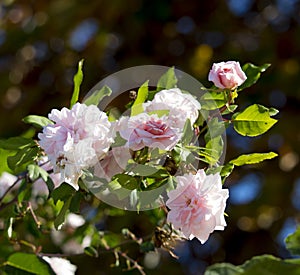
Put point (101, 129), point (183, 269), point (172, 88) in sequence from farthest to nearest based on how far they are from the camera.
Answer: point (183, 269)
point (172, 88)
point (101, 129)

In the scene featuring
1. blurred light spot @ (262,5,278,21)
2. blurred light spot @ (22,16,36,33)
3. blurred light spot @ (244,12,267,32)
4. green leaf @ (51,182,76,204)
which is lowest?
blurred light spot @ (244,12,267,32)

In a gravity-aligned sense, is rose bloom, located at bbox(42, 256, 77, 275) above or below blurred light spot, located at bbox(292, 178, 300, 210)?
above

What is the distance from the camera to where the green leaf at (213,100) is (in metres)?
0.95

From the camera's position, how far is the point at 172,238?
3.31ft

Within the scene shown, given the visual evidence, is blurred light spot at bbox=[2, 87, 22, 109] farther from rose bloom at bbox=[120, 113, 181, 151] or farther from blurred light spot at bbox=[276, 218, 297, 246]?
rose bloom at bbox=[120, 113, 181, 151]

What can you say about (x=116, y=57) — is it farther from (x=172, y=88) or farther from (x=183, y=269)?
(x=172, y=88)

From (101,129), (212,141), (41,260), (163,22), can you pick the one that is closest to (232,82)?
(212,141)

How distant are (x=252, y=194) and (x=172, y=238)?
6.64ft

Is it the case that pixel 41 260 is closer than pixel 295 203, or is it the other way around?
pixel 41 260

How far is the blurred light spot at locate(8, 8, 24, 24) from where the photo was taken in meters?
3.36

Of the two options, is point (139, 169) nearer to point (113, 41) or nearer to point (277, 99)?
point (277, 99)

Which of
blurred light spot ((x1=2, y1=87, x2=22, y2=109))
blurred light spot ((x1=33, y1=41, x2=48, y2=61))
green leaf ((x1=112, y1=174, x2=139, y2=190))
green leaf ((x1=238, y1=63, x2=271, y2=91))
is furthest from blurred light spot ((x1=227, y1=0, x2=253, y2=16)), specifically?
green leaf ((x1=112, y1=174, x2=139, y2=190))

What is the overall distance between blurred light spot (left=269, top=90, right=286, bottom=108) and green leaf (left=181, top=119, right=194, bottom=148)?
226cm

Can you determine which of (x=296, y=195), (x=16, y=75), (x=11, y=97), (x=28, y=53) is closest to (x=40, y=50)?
(x=28, y=53)
